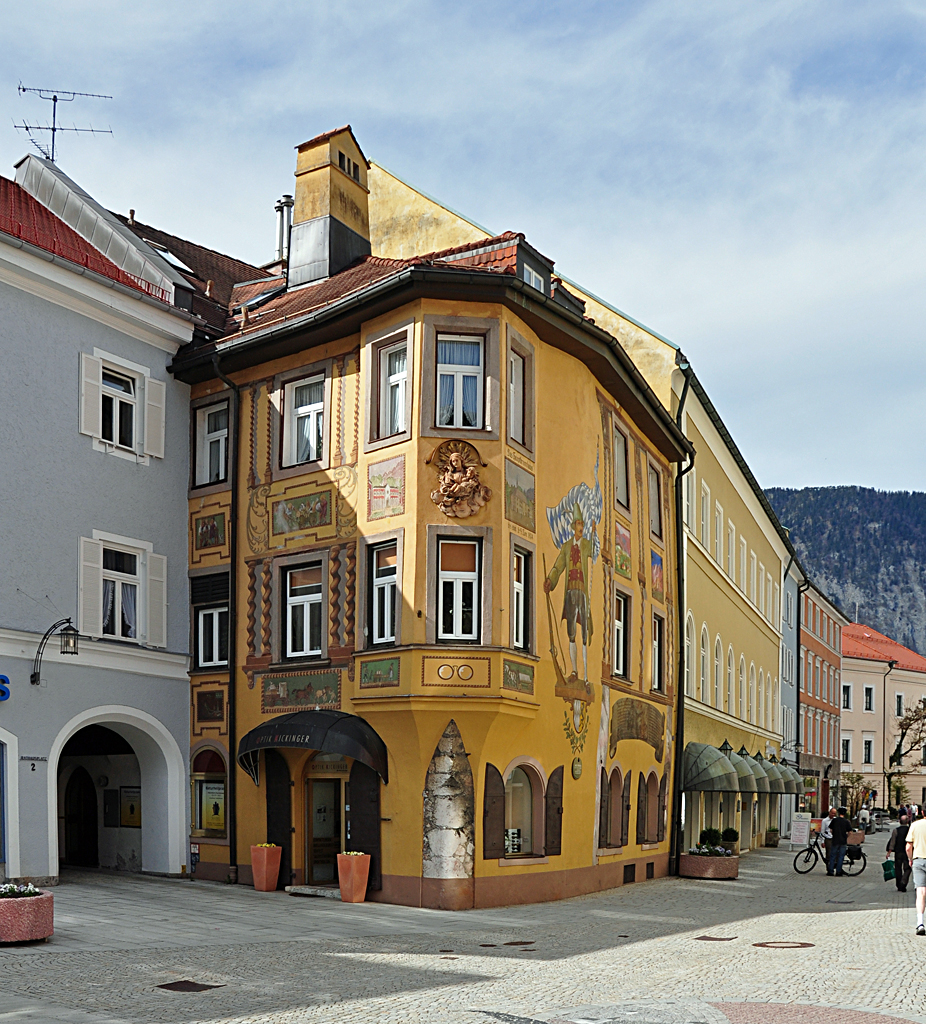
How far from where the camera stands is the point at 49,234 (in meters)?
23.4

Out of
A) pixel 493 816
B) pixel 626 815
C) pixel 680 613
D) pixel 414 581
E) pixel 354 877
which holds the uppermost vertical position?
pixel 414 581

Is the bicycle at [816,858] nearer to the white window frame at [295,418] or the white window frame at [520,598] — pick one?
the white window frame at [520,598]

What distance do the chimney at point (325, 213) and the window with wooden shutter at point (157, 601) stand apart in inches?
257

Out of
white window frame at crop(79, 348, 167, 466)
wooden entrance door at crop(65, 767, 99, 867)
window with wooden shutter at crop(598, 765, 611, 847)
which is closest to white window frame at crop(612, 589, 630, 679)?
window with wooden shutter at crop(598, 765, 611, 847)

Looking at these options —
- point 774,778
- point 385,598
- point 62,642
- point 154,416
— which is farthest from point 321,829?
point 774,778

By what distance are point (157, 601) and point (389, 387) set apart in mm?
5976

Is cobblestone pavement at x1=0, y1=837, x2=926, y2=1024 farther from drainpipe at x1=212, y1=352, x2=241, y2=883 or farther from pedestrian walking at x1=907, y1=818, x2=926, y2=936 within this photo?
drainpipe at x1=212, y1=352, x2=241, y2=883

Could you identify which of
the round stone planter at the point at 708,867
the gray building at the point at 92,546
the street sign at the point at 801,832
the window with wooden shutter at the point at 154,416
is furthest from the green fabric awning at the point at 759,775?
the window with wooden shutter at the point at 154,416

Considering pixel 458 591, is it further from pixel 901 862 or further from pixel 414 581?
pixel 901 862

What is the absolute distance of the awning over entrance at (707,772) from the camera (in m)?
28.6

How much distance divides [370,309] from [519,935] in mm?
10004

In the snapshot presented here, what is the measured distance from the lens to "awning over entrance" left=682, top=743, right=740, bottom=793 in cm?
2864

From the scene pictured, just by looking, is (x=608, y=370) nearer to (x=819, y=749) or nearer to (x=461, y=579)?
(x=461, y=579)

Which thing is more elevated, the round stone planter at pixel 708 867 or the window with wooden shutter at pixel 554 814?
the window with wooden shutter at pixel 554 814
